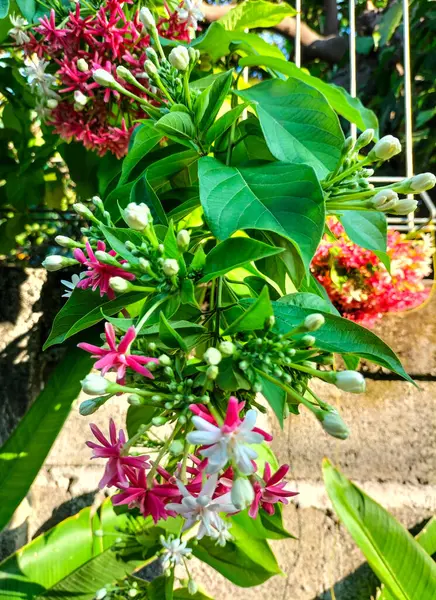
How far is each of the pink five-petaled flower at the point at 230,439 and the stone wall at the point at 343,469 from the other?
2.86 ft

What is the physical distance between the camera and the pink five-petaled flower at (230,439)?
355mm

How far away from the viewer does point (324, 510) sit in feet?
3.84

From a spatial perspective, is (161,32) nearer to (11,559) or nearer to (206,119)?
(206,119)

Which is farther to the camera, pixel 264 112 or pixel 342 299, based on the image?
pixel 342 299

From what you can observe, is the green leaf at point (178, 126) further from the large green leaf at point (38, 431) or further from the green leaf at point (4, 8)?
the large green leaf at point (38, 431)

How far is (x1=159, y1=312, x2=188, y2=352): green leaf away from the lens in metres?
0.39

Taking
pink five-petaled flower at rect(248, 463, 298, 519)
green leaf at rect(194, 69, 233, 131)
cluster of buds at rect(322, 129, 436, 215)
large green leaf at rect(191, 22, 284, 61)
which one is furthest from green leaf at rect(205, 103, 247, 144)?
pink five-petaled flower at rect(248, 463, 298, 519)

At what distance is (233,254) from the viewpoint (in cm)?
42

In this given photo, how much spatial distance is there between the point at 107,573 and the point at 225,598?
323mm

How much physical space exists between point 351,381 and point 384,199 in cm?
17

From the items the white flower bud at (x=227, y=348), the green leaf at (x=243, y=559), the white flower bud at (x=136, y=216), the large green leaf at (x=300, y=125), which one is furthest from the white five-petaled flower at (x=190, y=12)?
the green leaf at (x=243, y=559)

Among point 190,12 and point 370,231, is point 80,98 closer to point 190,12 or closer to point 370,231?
point 190,12

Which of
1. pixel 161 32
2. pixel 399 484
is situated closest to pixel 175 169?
pixel 161 32

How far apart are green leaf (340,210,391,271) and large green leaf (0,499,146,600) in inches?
30.4
